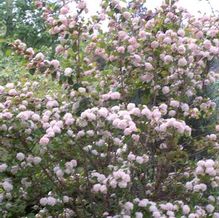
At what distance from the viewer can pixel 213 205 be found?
2857 millimetres

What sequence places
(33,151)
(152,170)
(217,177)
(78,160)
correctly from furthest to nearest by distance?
(152,170) < (217,177) < (78,160) < (33,151)

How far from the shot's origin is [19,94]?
8.53 ft

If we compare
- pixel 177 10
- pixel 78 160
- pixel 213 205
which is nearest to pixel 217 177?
pixel 213 205

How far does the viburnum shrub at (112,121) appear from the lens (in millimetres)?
2477

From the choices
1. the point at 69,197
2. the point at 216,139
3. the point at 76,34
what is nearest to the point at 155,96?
the point at 216,139

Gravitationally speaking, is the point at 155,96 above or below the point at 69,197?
above

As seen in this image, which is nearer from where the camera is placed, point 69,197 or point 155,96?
point 69,197

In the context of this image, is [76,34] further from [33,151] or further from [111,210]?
[111,210]

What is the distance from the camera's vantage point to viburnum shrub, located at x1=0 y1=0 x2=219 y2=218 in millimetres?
2477

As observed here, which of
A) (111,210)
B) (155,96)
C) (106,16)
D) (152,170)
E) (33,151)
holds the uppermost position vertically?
(106,16)

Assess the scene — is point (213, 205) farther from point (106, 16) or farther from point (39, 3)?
point (39, 3)

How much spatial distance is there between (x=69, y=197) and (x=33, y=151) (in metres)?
0.39

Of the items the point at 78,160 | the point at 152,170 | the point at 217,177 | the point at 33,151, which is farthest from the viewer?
the point at 152,170

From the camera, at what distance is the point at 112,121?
2445 millimetres
